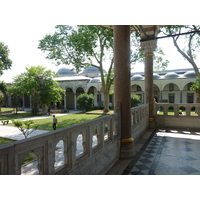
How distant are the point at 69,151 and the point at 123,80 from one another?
282 centimetres

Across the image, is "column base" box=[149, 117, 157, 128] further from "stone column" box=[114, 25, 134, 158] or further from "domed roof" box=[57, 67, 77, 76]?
"domed roof" box=[57, 67, 77, 76]

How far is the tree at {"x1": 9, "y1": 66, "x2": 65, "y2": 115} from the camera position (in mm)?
24047

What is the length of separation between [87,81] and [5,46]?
48.4ft

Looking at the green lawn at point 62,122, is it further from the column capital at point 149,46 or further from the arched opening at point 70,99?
the arched opening at point 70,99

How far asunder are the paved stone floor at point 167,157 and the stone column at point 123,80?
55 centimetres

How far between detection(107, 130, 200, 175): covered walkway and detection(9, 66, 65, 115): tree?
19680mm

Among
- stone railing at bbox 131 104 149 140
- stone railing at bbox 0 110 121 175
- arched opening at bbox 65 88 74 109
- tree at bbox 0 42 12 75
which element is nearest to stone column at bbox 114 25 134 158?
stone railing at bbox 0 110 121 175

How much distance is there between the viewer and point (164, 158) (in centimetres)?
503

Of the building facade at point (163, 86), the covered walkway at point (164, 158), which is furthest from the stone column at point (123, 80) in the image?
the building facade at point (163, 86)

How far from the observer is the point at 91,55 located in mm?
18500

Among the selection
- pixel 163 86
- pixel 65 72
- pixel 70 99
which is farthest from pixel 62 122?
pixel 65 72

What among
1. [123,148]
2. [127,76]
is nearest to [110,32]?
[127,76]

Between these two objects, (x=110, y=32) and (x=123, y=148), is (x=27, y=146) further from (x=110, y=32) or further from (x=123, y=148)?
(x=110, y=32)

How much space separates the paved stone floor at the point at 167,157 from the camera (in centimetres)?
417
